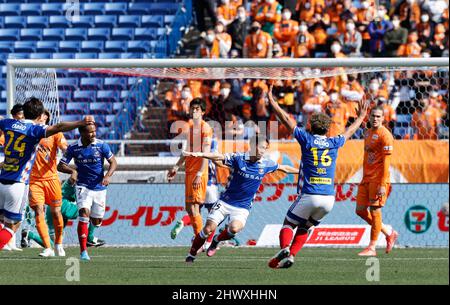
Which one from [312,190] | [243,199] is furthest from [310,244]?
[312,190]

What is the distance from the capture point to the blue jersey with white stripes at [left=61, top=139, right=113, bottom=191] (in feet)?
48.4

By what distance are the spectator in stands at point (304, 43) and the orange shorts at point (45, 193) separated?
9470 millimetres

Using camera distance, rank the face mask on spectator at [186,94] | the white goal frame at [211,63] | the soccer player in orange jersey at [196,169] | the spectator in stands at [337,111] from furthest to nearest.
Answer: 1. the face mask on spectator at [186,94]
2. the spectator in stands at [337,111]
3. the white goal frame at [211,63]
4. the soccer player in orange jersey at [196,169]

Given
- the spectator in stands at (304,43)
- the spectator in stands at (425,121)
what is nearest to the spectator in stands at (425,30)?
the spectator in stands at (304,43)

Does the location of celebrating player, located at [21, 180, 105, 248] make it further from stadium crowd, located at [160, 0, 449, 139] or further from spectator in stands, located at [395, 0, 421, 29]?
spectator in stands, located at [395, 0, 421, 29]

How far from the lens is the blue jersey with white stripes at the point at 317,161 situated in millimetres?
12320

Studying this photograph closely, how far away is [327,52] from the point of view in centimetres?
2348

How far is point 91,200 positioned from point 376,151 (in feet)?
13.8

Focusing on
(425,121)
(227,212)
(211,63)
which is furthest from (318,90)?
(227,212)

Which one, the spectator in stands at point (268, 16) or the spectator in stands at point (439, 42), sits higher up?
the spectator in stands at point (268, 16)

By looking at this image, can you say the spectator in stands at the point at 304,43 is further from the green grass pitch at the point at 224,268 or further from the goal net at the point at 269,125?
the green grass pitch at the point at 224,268

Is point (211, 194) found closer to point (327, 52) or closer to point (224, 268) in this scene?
point (224, 268)

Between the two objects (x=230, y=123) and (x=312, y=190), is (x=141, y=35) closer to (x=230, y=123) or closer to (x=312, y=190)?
(x=230, y=123)
